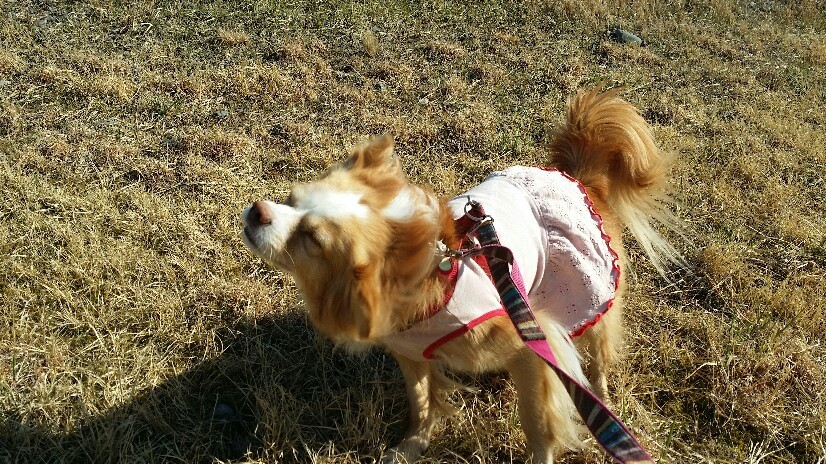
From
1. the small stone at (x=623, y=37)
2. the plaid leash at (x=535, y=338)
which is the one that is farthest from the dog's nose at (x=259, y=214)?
the small stone at (x=623, y=37)

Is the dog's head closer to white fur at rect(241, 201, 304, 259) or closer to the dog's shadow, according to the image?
white fur at rect(241, 201, 304, 259)

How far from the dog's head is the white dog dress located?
27 centimetres

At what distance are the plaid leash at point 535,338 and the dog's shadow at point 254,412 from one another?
39.6 inches

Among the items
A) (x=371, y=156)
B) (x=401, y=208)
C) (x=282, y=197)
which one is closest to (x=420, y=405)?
(x=401, y=208)

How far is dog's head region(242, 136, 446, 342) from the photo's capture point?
1941mm

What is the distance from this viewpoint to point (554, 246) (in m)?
2.43

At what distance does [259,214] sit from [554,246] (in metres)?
1.24

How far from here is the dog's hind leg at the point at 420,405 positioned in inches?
98.1

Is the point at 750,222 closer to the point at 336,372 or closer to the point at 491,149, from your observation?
the point at 491,149

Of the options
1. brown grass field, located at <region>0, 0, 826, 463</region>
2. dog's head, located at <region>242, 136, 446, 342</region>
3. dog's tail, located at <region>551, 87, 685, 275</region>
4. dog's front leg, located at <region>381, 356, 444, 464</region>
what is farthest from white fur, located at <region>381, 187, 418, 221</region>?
dog's tail, located at <region>551, 87, 685, 275</region>

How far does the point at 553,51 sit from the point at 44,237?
556 cm

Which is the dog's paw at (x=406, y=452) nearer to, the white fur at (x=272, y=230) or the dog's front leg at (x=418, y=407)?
the dog's front leg at (x=418, y=407)

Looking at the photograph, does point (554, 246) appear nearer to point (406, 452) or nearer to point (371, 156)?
point (371, 156)

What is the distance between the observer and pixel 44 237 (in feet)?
10.4
